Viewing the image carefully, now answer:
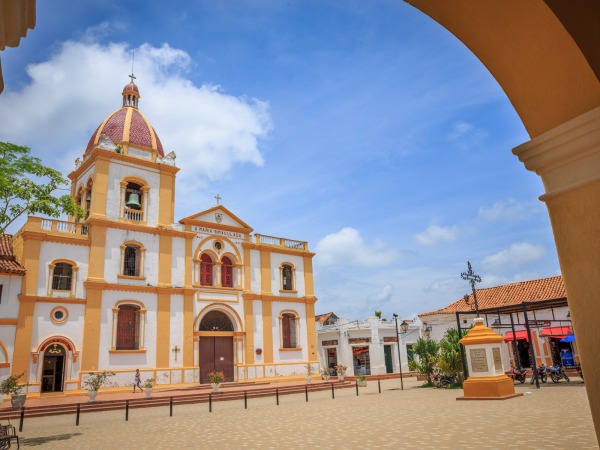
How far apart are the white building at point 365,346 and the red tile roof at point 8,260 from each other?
23.2 m

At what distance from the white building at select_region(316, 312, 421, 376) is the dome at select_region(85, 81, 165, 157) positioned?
63.9 ft

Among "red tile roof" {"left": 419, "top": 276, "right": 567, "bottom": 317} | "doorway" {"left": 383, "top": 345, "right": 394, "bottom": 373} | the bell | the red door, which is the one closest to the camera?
the bell

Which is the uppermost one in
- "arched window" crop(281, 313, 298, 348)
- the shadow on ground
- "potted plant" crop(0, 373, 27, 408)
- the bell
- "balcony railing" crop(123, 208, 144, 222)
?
the bell

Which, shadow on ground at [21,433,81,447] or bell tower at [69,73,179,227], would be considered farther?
bell tower at [69,73,179,227]

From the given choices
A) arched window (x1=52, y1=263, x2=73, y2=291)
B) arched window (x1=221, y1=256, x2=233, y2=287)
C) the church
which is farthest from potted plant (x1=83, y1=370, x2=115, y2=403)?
arched window (x1=221, y1=256, x2=233, y2=287)

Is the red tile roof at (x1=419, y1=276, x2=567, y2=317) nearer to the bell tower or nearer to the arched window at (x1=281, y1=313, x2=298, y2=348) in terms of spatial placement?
the arched window at (x1=281, y1=313, x2=298, y2=348)

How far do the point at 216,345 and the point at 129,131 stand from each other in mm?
13376

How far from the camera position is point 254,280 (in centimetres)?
2881

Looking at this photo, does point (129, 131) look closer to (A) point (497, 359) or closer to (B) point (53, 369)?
(B) point (53, 369)

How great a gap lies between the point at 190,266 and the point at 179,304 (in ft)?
7.39

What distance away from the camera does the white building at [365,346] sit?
115ft

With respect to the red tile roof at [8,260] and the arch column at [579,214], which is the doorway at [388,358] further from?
the arch column at [579,214]

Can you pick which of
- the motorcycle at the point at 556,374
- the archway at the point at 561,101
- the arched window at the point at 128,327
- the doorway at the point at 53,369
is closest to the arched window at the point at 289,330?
the arched window at the point at 128,327

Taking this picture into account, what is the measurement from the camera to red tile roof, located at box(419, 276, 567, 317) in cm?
2880
